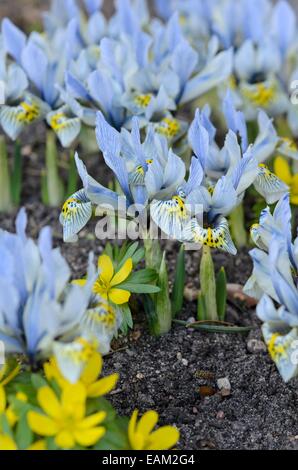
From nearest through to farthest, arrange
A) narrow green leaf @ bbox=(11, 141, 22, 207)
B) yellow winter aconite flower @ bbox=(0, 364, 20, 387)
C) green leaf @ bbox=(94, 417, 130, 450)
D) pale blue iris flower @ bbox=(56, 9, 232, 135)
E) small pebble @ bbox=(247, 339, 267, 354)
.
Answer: green leaf @ bbox=(94, 417, 130, 450)
yellow winter aconite flower @ bbox=(0, 364, 20, 387)
small pebble @ bbox=(247, 339, 267, 354)
pale blue iris flower @ bbox=(56, 9, 232, 135)
narrow green leaf @ bbox=(11, 141, 22, 207)

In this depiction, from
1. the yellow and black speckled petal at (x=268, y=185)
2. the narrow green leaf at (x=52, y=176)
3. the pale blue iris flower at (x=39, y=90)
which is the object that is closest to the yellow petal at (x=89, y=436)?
the yellow and black speckled petal at (x=268, y=185)

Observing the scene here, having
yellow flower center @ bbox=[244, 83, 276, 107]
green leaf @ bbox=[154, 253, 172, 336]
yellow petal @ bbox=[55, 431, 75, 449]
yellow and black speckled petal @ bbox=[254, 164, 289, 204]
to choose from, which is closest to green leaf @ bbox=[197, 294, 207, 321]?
green leaf @ bbox=[154, 253, 172, 336]

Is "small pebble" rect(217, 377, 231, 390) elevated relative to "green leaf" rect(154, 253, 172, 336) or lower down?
lower down

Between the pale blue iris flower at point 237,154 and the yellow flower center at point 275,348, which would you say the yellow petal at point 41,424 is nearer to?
the yellow flower center at point 275,348

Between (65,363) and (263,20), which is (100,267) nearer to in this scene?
(65,363)

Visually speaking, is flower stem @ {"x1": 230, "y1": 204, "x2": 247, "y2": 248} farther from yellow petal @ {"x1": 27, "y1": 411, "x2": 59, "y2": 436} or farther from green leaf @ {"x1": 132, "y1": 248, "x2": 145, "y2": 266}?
yellow petal @ {"x1": 27, "y1": 411, "x2": 59, "y2": 436}

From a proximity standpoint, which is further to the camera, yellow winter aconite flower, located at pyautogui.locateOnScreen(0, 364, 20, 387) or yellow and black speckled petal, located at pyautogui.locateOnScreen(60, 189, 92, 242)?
yellow and black speckled petal, located at pyautogui.locateOnScreen(60, 189, 92, 242)

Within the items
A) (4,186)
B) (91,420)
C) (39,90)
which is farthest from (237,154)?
(4,186)
